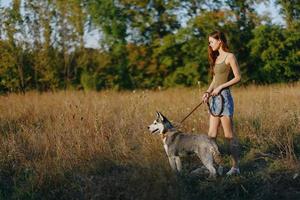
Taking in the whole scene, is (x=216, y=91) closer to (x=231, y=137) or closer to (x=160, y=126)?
(x=231, y=137)

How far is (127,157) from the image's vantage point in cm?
731

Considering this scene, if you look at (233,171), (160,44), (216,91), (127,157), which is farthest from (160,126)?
(160,44)

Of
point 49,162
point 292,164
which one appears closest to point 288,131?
point 292,164

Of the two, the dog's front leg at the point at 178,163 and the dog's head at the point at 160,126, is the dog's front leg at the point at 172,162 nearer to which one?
the dog's front leg at the point at 178,163

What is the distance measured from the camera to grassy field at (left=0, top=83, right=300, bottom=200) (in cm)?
620

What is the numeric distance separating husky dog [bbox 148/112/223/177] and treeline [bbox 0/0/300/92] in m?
14.3

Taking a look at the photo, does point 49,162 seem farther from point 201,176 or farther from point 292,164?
point 292,164

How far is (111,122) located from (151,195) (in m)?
3.30

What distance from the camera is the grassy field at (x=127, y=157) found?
6199 mm

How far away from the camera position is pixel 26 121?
10102 millimetres

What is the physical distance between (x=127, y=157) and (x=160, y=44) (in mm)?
16386

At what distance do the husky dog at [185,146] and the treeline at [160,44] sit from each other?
46.8 feet

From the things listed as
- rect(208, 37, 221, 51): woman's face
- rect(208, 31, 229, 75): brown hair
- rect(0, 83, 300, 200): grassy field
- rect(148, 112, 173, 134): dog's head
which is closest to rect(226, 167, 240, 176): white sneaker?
rect(0, 83, 300, 200): grassy field

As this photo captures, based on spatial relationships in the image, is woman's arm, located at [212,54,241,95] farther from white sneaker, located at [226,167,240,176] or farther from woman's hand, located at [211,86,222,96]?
white sneaker, located at [226,167,240,176]
